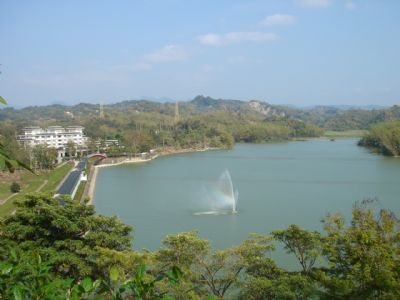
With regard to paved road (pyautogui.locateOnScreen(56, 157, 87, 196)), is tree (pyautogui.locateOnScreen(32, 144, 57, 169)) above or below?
above

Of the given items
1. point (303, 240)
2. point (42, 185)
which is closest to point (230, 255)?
point (303, 240)

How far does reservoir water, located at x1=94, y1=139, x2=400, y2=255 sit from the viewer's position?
10211mm

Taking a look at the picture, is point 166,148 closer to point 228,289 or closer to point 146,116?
point 146,116

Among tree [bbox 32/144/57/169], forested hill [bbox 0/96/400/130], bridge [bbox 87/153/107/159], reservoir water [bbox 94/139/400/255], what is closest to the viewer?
reservoir water [bbox 94/139/400/255]

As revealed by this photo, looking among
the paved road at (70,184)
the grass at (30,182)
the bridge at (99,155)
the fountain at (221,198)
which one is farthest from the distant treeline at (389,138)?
the grass at (30,182)

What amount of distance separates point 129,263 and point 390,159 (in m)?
24.3

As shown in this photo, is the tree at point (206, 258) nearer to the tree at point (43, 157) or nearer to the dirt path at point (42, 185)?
the dirt path at point (42, 185)

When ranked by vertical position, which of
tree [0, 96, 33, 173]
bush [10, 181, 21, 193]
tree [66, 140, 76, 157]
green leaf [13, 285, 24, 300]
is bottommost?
bush [10, 181, 21, 193]

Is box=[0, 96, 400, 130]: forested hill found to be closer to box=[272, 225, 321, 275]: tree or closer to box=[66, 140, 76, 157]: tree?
box=[66, 140, 76, 157]: tree

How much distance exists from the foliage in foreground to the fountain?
17.5ft

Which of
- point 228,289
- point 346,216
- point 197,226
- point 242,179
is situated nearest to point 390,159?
point 242,179

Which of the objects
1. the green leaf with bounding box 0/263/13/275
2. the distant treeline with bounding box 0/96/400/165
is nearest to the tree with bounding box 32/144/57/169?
the distant treeline with bounding box 0/96/400/165

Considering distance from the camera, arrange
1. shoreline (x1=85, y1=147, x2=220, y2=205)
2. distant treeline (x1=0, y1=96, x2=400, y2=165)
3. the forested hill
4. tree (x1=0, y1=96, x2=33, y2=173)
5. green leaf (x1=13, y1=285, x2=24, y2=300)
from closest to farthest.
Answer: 1. green leaf (x1=13, y1=285, x2=24, y2=300)
2. tree (x1=0, y1=96, x2=33, y2=173)
3. shoreline (x1=85, y1=147, x2=220, y2=205)
4. distant treeline (x1=0, y1=96, x2=400, y2=165)
5. the forested hill

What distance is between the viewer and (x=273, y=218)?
424 inches
